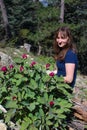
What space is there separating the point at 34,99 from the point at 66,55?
1.99 feet

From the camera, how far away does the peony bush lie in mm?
3660

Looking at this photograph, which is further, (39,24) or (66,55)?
(39,24)

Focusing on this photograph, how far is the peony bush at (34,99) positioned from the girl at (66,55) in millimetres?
124

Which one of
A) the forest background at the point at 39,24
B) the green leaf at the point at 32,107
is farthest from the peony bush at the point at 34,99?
the forest background at the point at 39,24

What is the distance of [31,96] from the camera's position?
361 centimetres

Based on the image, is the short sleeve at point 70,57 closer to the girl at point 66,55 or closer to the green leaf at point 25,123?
the girl at point 66,55

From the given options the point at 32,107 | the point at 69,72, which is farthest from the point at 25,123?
the point at 69,72

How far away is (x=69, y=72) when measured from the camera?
3.78m

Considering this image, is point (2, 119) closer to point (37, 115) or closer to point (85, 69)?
point (37, 115)

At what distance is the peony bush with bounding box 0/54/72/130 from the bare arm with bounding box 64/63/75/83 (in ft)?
0.20

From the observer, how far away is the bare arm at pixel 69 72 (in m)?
3.79

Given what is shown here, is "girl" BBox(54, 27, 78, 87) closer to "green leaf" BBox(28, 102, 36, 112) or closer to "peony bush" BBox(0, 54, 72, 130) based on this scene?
"peony bush" BBox(0, 54, 72, 130)

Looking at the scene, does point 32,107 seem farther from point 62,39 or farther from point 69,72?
point 62,39

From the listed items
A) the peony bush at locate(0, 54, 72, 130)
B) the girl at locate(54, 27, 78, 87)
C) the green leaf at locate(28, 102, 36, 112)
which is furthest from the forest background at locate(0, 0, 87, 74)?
the green leaf at locate(28, 102, 36, 112)
